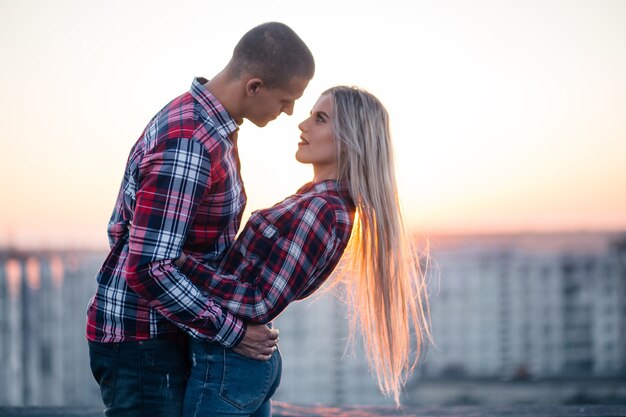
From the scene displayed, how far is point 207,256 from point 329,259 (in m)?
0.23

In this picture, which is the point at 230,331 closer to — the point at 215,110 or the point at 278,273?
the point at 278,273

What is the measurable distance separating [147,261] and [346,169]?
0.47 meters

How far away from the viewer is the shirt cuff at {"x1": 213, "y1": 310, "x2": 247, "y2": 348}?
52.0 inches

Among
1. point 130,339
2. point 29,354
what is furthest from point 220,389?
point 29,354

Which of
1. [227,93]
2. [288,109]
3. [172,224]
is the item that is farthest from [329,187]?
[172,224]

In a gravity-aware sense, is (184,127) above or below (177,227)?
above

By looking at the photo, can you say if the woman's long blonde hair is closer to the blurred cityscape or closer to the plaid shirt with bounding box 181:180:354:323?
the plaid shirt with bounding box 181:180:354:323

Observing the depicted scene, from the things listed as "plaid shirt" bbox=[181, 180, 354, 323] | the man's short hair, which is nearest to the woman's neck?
"plaid shirt" bbox=[181, 180, 354, 323]

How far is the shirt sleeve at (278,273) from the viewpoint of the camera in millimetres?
1343

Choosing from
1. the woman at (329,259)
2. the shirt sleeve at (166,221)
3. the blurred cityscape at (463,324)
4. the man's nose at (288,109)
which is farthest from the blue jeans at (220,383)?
the blurred cityscape at (463,324)

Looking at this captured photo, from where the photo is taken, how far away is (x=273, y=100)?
1405 millimetres

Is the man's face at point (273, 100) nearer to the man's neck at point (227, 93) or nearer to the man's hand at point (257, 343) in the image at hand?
the man's neck at point (227, 93)

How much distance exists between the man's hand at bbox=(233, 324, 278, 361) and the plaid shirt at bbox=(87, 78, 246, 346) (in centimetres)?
2

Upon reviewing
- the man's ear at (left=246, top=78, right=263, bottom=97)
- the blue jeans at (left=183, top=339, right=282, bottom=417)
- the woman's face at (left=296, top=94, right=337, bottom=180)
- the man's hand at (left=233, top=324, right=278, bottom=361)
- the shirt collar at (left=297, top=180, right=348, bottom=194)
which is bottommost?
the blue jeans at (left=183, top=339, right=282, bottom=417)
